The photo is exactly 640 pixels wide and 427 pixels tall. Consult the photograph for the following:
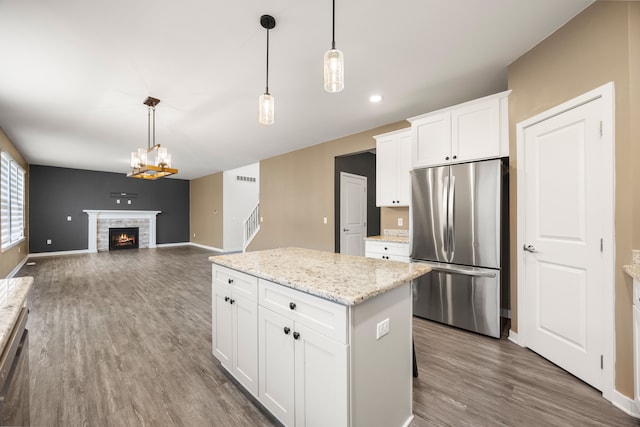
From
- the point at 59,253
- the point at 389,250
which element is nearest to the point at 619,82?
the point at 389,250

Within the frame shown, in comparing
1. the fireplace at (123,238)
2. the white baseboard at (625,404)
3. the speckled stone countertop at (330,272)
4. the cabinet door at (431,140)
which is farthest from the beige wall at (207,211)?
the white baseboard at (625,404)

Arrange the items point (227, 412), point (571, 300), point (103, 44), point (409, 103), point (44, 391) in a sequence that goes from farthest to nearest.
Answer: point (409, 103), point (103, 44), point (571, 300), point (44, 391), point (227, 412)

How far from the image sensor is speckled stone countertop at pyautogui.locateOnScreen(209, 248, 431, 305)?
4.38 feet

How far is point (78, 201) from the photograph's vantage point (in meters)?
8.81

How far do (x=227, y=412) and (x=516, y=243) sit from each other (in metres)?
2.87

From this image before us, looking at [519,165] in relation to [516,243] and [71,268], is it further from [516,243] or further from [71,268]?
[71,268]

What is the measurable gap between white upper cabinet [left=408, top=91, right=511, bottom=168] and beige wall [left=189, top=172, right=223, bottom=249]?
24.2 feet

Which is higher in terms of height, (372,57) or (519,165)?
(372,57)

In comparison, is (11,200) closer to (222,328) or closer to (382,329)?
(222,328)

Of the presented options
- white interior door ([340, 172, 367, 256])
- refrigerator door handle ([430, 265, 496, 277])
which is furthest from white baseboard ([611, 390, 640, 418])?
white interior door ([340, 172, 367, 256])

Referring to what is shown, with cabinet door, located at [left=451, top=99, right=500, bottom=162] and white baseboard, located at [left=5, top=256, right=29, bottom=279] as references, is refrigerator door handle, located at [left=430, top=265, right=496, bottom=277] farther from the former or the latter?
white baseboard, located at [left=5, top=256, right=29, bottom=279]

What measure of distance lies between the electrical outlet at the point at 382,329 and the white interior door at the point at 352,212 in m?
3.86

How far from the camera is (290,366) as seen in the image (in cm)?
155

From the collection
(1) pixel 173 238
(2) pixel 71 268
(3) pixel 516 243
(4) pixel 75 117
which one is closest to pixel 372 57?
(3) pixel 516 243
